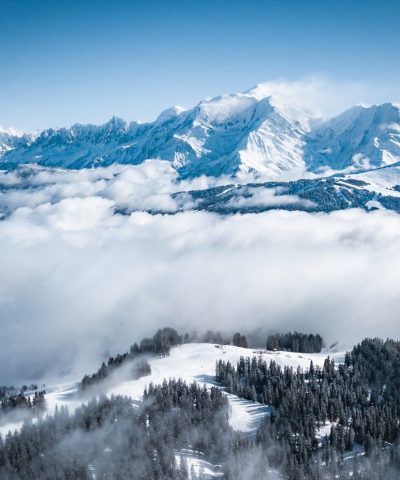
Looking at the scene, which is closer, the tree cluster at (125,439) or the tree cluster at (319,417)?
the tree cluster at (125,439)

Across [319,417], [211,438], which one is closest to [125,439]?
[211,438]

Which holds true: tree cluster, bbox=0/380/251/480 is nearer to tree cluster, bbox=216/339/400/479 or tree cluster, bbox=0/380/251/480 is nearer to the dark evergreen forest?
the dark evergreen forest

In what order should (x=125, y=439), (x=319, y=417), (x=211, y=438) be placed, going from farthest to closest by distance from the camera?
(x=319, y=417) < (x=211, y=438) < (x=125, y=439)

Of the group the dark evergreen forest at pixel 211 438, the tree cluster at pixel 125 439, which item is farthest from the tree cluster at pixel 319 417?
the tree cluster at pixel 125 439

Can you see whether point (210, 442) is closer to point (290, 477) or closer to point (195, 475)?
point (195, 475)

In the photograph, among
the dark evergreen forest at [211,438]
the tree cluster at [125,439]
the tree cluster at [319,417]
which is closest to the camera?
the dark evergreen forest at [211,438]

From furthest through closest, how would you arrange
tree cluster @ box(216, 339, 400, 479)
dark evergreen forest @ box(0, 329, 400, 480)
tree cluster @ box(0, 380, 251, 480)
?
tree cluster @ box(216, 339, 400, 479) < tree cluster @ box(0, 380, 251, 480) < dark evergreen forest @ box(0, 329, 400, 480)

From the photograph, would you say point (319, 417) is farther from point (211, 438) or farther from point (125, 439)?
point (125, 439)

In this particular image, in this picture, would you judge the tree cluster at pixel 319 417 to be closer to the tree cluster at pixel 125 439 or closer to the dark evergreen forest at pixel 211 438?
the dark evergreen forest at pixel 211 438

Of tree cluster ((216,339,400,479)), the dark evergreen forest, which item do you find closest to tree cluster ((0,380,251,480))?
the dark evergreen forest

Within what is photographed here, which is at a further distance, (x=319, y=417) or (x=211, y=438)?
(x=319, y=417)

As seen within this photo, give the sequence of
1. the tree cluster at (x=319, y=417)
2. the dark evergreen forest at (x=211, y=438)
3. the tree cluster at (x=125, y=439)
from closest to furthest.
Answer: the dark evergreen forest at (x=211, y=438) → the tree cluster at (x=125, y=439) → the tree cluster at (x=319, y=417)
